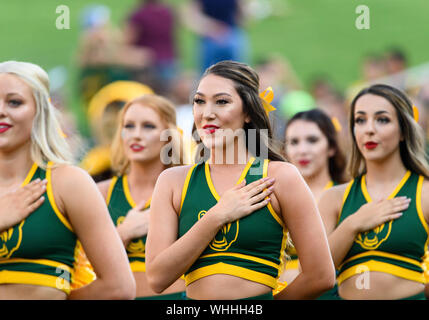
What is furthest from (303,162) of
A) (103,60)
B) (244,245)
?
(103,60)

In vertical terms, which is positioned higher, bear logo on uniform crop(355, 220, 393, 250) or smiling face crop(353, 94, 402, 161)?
smiling face crop(353, 94, 402, 161)

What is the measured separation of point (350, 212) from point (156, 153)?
56.2 inches

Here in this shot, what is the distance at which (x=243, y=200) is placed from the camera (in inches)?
127

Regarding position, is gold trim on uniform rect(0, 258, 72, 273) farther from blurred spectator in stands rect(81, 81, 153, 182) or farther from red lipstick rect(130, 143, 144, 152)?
blurred spectator in stands rect(81, 81, 153, 182)

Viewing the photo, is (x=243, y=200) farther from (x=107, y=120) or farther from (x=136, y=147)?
(x=107, y=120)

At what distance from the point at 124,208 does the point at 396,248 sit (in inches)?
69.6

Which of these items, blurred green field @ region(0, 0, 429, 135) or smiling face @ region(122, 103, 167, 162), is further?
blurred green field @ region(0, 0, 429, 135)

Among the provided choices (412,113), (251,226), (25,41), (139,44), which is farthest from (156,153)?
(25,41)

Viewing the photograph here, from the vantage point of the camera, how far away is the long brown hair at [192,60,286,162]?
340 cm

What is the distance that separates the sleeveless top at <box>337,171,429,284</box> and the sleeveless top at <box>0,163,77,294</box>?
160 cm

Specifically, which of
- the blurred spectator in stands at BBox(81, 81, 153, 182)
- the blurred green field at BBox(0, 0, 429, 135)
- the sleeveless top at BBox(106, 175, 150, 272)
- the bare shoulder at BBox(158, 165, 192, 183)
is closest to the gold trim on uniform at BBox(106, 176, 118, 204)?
the sleeveless top at BBox(106, 175, 150, 272)

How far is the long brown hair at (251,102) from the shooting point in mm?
3404

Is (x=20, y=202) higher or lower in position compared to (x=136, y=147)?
lower
